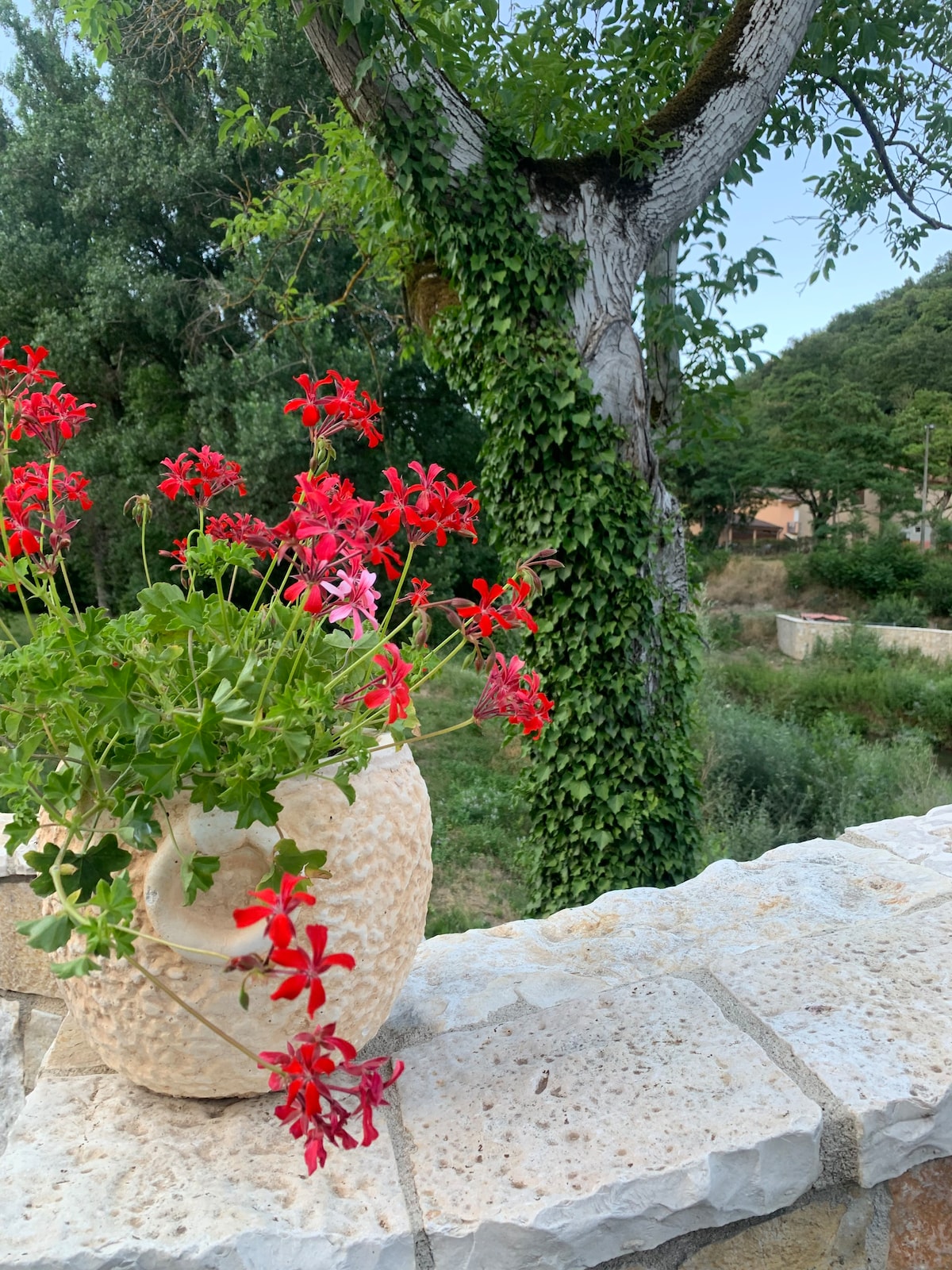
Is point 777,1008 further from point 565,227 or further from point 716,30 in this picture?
point 716,30

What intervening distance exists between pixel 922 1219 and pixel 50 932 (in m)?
1.04

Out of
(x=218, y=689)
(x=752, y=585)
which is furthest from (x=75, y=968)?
(x=752, y=585)

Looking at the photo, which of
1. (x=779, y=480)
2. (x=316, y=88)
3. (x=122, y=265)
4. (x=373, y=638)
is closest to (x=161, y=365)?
(x=122, y=265)

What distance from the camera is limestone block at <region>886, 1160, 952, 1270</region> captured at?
1.01 meters

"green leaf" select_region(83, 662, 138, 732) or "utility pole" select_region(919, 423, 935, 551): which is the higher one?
"utility pole" select_region(919, 423, 935, 551)

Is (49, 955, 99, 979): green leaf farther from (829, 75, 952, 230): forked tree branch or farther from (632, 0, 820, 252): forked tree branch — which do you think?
(829, 75, 952, 230): forked tree branch

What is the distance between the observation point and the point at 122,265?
10406 millimetres

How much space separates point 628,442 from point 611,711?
1.05 metres

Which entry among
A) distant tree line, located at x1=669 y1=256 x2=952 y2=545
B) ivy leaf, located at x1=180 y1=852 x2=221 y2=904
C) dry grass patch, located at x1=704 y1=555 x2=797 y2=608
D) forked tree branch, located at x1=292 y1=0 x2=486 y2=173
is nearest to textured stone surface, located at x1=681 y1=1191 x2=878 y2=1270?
ivy leaf, located at x1=180 y1=852 x2=221 y2=904

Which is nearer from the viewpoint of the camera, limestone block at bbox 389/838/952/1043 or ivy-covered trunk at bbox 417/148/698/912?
limestone block at bbox 389/838/952/1043

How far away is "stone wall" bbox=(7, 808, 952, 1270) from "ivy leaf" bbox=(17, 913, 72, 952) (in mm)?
326

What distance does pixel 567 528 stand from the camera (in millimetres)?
3248

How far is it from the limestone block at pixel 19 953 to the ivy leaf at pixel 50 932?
3.42 feet

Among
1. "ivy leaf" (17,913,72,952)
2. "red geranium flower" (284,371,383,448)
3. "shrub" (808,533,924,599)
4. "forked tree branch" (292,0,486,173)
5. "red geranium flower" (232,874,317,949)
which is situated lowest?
"shrub" (808,533,924,599)
